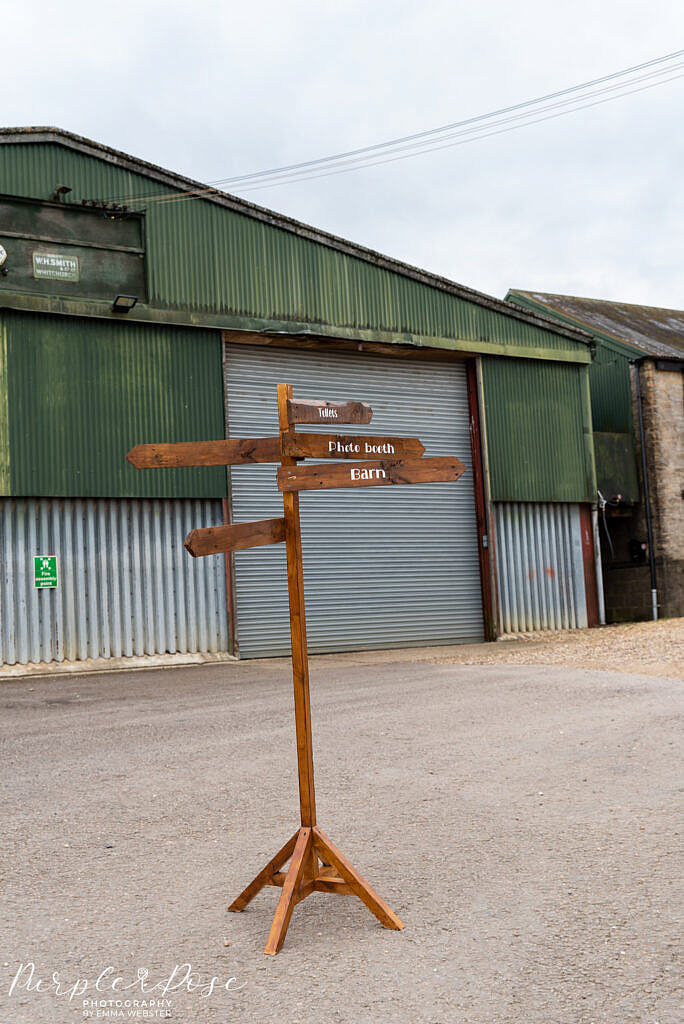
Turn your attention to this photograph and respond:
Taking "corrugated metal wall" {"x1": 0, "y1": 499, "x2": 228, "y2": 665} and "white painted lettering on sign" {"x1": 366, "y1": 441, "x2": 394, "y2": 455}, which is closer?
"white painted lettering on sign" {"x1": 366, "y1": 441, "x2": 394, "y2": 455}

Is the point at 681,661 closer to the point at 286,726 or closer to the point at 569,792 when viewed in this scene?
the point at 286,726

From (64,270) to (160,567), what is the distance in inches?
215

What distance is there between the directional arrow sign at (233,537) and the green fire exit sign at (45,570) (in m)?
12.2

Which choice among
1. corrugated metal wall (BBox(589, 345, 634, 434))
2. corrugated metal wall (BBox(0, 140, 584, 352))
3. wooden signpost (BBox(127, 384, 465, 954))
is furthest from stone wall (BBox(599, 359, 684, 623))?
wooden signpost (BBox(127, 384, 465, 954))

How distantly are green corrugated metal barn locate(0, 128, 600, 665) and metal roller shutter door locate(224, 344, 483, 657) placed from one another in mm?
48

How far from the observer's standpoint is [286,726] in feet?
33.2

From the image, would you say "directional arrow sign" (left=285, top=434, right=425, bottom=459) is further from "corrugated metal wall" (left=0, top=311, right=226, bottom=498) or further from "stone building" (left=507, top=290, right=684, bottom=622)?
"stone building" (left=507, top=290, right=684, bottom=622)

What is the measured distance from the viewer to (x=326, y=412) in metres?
4.90

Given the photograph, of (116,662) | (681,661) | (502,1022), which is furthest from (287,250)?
(502,1022)

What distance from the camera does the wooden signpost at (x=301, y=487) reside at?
4.53 metres

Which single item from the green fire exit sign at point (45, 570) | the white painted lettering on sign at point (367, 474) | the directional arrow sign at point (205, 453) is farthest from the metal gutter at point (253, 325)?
the white painted lettering on sign at point (367, 474)

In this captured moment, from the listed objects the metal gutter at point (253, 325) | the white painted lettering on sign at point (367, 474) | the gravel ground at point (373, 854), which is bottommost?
the gravel ground at point (373, 854)

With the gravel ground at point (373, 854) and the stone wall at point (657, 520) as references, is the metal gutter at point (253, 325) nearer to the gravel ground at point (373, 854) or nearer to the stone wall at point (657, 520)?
the stone wall at point (657, 520)

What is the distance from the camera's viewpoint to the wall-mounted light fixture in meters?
16.7
